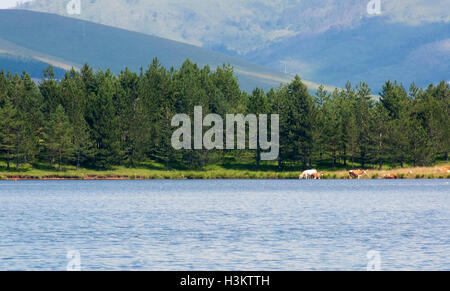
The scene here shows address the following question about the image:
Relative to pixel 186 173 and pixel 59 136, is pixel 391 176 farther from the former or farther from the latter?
pixel 59 136

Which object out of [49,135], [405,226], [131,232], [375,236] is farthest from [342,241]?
[49,135]

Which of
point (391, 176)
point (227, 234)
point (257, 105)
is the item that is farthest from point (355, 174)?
point (227, 234)

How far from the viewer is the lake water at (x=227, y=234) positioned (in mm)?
40344

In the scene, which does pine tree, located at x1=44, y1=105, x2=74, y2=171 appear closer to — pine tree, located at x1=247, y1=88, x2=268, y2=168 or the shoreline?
the shoreline

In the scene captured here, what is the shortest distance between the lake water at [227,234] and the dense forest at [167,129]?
213 feet

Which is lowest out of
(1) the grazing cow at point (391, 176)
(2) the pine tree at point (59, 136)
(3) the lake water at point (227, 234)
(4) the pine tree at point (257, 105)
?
(3) the lake water at point (227, 234)

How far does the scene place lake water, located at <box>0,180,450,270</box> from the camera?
40.3 m

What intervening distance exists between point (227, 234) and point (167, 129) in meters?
116

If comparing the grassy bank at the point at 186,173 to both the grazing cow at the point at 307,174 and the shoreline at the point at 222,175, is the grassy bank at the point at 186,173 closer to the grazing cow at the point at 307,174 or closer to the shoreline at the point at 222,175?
the shoreline at the point at 222,175

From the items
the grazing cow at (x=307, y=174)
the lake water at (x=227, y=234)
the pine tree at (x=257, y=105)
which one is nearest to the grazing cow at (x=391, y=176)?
the grazing cow at (x=307, y=174)

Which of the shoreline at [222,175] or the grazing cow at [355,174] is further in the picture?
the grazing cow at [355,174]

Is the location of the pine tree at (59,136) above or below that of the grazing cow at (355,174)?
above

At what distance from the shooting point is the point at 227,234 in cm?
5322
